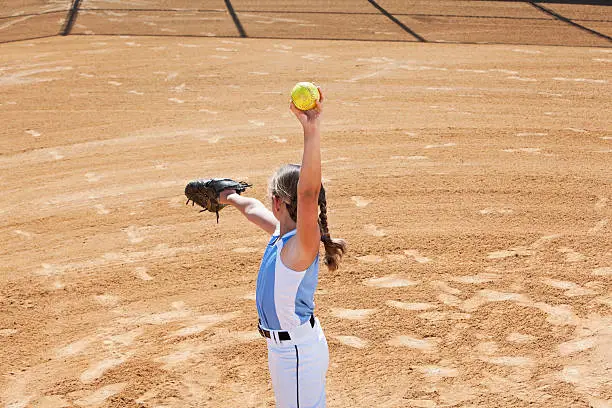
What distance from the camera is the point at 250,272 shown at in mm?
6910

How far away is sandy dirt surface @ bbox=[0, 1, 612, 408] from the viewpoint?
5469mm

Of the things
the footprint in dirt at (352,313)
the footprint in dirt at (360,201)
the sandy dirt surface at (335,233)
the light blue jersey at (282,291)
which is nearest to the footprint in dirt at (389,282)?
the sandy dirt surface at (335,233)

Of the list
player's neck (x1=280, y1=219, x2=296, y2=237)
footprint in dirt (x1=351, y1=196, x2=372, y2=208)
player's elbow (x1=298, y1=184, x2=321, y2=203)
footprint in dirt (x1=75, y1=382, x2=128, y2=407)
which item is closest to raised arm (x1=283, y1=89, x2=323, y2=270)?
player's elbow (x1=298, y1=184, x2=321, y2=203)

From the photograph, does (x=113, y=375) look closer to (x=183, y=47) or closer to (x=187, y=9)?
(x=183, y=47)

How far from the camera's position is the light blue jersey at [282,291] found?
144 inches

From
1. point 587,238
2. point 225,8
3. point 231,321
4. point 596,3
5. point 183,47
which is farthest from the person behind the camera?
point 596,3

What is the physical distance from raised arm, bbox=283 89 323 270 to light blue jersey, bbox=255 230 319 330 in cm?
8

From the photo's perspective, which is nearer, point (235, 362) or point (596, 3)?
point (235, 362)

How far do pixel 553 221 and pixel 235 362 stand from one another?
374cm

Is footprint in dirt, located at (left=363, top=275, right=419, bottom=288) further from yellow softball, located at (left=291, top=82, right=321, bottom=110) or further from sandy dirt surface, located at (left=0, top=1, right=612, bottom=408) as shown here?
yellow softball, located at (left=291, top=82, right=321, bottom=110)

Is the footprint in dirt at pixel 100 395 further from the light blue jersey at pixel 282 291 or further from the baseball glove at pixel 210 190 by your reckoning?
the light blue jersey at pixel 282 291

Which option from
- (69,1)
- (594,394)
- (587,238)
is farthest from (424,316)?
(69,1)

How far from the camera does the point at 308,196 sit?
3357mm

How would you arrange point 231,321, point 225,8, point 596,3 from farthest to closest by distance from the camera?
point 596,3 → point 225,8 → point 231,321
